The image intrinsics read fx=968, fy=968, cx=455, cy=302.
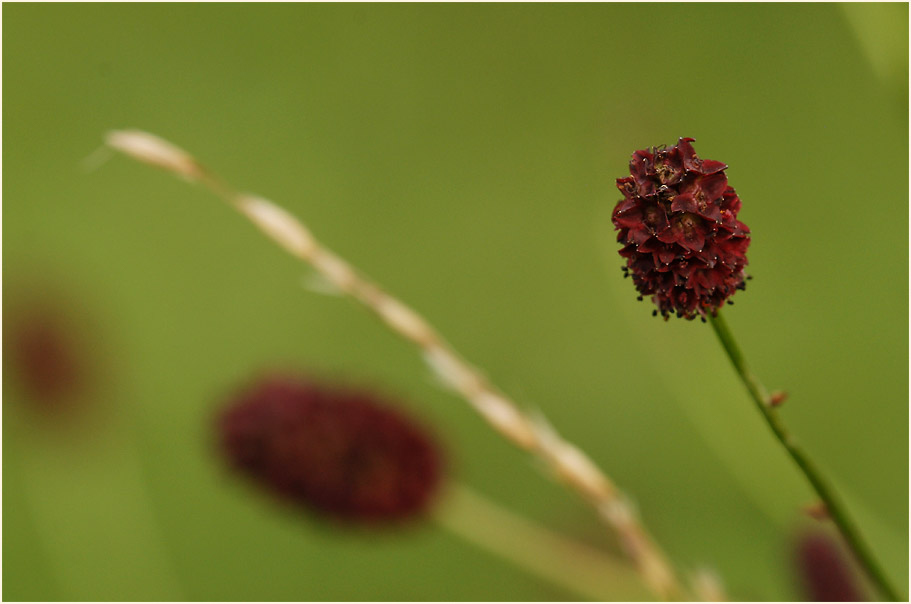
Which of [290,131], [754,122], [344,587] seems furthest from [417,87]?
[344,587]

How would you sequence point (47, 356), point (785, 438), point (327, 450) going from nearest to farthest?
1. point (785, 438)
2. point (327, 450)
3. point (47, 356)

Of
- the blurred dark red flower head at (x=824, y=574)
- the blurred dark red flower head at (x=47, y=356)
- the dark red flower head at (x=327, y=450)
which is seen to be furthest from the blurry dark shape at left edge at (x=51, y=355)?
the blurred dark red flower head at (x=824, y=574)

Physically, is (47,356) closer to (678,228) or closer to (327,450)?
(327,450)

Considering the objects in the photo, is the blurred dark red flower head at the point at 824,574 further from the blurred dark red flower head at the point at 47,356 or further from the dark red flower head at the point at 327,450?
the blurred dark red flower head at the point at 47,356

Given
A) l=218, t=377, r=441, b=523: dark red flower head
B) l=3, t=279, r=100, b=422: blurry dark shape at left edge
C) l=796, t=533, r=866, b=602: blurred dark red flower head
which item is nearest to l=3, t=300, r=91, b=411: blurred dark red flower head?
l=3, t=279, r=100, b=422: blurry dark shape at left edge

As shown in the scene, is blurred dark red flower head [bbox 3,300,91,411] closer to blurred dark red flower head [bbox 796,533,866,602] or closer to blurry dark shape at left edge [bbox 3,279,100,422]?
blurry dark shape at left edge [bbox 3,279,100,422]

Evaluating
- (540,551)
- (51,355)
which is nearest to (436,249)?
(51,355)

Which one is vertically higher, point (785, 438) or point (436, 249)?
point (436, 249)
